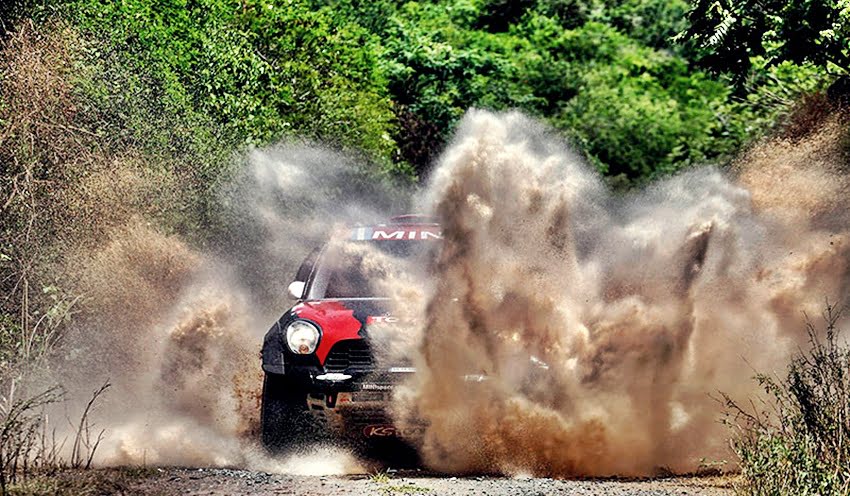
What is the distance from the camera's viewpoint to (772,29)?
1130cm

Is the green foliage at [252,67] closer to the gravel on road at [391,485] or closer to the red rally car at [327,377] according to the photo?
the red rally car at [327,377]

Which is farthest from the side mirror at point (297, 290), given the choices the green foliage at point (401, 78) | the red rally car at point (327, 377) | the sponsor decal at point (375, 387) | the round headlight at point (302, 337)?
the green foliage at point (401, 78)

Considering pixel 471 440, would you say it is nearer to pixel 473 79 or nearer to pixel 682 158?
pixel 473 79

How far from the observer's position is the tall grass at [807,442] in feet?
26.7

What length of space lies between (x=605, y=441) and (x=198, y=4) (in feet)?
34.7

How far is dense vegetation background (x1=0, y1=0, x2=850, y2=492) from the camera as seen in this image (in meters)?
12.3

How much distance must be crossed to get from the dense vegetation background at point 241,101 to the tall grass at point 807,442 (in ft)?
10.4

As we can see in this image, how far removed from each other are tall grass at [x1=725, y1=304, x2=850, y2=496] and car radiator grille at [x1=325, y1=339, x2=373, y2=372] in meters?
3.18

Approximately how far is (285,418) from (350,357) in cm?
73

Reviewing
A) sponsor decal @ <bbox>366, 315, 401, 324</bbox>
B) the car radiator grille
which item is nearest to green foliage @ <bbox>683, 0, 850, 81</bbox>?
sponsor decal @ <bbox>366, 315, 401, 324</bbox>

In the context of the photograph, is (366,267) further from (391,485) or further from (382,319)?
(391,485)

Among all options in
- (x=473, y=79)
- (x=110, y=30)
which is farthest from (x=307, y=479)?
(x=473, y=79)

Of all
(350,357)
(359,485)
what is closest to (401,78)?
(350,357)

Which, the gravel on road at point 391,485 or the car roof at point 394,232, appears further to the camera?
the car roof at point 394,232
